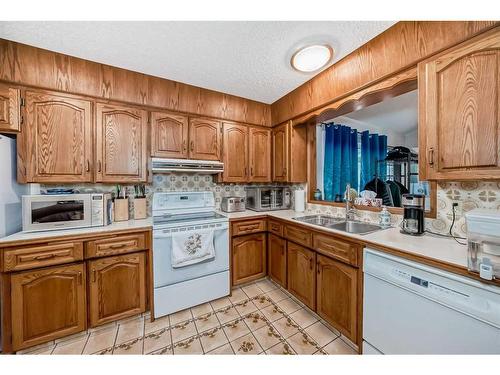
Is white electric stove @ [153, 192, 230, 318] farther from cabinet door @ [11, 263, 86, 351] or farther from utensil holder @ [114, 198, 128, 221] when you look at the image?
cabinet door @ [11, 263, 86, 351]

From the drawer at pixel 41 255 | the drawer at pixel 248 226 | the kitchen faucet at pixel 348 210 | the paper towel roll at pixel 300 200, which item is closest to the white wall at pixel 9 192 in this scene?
the drawer at pixel 41 255

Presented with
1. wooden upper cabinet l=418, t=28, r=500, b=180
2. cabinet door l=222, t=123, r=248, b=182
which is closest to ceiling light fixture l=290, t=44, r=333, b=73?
wooden upper cabinet l=418, t=28, r=500, b=180

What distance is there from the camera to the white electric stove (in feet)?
5.82

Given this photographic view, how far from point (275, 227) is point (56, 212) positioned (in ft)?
6.58

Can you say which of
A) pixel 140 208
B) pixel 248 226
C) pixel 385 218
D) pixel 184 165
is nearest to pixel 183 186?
pixel 184 165

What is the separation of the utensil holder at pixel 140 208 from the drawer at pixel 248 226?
3.17ft

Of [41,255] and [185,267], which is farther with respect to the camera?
[185,267]

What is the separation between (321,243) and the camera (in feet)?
5.49

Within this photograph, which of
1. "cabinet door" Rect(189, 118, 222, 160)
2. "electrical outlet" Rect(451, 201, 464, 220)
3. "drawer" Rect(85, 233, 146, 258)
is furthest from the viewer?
"cabinet door" Rect(189, 118, 222, 160)

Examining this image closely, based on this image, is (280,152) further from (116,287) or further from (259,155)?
(116,287)

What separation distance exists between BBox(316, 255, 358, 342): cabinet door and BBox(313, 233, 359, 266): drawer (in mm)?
54

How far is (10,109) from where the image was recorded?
1.48 meters
